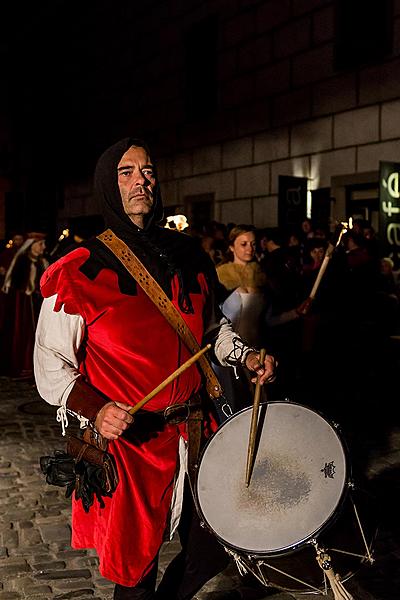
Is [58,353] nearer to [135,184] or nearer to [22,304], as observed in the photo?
[135,184]

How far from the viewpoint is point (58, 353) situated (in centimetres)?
274

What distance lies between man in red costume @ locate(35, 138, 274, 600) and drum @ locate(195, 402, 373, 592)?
0.62 feet

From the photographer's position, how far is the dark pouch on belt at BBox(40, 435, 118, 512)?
2.66 metres

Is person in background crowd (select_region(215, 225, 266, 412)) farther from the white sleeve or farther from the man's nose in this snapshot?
the white sleeve

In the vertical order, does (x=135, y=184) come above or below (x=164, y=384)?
above

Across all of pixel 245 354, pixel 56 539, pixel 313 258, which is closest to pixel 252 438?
pixel 245 354

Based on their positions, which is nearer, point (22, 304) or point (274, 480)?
point (274, 480)

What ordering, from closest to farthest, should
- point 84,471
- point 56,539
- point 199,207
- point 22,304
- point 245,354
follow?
point 84,471 < point 245,354 < point 56,539 < point 22,304 < point 199,207

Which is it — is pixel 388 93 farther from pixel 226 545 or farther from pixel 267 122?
pixel 226 545

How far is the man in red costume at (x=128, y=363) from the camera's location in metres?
2.70

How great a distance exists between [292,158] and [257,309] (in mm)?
8763

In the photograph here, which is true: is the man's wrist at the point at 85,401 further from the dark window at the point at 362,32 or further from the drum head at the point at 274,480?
the dark window at the point at 362,32

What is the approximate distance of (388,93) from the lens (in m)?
12.9

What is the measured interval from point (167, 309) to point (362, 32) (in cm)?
1172
